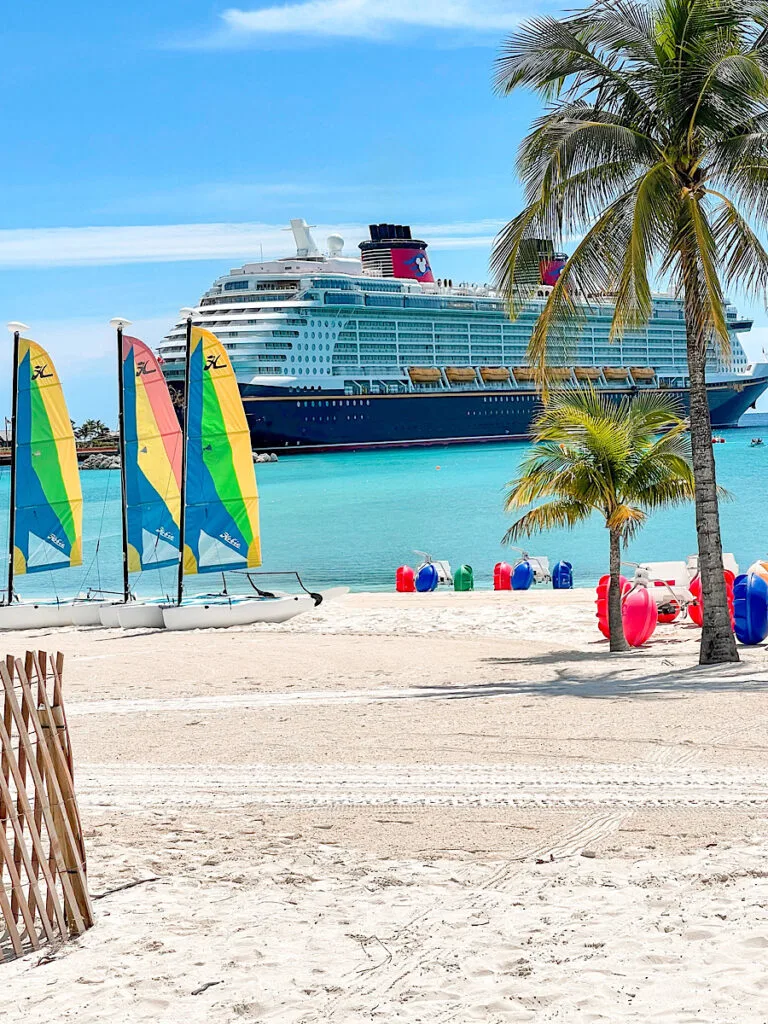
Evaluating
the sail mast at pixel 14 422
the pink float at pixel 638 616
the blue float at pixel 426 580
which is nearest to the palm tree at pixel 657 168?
the pink float at pixel 638 616

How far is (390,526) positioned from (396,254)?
47.2 metres

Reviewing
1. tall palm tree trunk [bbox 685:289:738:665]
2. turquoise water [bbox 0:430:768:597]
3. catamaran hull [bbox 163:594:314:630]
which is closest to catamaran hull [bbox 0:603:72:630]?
catamaran hull [bbox 163:594:314:630]

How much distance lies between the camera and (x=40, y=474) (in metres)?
18.5

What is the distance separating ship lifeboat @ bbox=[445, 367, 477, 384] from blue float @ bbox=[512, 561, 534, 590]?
5396 cm

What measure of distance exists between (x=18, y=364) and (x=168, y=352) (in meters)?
52.5

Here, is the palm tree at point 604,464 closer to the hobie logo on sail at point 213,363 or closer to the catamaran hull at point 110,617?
the hobie logo on sail at point 213,363

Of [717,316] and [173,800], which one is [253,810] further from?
[717,316]

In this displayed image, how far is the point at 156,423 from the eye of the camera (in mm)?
17906

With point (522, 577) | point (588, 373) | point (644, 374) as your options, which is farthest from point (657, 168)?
point (644, 374)

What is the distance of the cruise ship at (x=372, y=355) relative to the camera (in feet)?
230

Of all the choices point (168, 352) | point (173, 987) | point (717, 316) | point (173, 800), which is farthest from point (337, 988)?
point (168, 352)

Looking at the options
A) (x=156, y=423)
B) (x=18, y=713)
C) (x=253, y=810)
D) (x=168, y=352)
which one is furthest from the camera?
(x=168, y=352)

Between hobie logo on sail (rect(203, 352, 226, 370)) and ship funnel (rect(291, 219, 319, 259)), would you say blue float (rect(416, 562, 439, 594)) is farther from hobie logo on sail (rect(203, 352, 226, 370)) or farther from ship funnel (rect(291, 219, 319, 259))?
ship funnel (rect(291, 219, 319, 259))

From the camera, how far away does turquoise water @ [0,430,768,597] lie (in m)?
28.2
